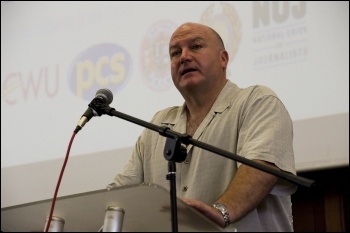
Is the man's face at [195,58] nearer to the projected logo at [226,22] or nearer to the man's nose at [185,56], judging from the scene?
the man's nose at [185,56]

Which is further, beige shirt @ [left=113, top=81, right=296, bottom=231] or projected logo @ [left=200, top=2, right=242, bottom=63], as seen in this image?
projected logo @ [left=200, top=2, right=242, bottom=63]

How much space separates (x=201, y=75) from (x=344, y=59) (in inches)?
49.1

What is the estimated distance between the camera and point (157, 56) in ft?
13.9

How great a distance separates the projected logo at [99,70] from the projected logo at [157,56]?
128mm

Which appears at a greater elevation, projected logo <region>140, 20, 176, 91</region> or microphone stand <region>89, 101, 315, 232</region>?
projected logo <region>140, 20, 176, 91</region>

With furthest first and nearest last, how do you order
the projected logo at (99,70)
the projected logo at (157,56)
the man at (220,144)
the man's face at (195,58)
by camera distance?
the projected logo at (99,70)
the projected logo at (157,56)
the man's face at (195,58)
the man at (220,144)

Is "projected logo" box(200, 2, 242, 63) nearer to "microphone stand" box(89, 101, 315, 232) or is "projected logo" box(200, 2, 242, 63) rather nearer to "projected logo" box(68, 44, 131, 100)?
"projected logo" box(68, 44, 131, 100)

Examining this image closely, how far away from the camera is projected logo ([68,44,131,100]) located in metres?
4.33

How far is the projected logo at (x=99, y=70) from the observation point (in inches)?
171

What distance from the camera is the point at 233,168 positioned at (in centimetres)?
229

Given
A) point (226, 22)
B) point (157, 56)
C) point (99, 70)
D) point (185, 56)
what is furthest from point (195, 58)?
point (99, 70)

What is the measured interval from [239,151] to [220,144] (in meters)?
0.10

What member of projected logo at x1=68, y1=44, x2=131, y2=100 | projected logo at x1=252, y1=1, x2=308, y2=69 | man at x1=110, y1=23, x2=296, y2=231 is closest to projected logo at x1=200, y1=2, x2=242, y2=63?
projected logo at x1=252, y1=1, x2=308, y2=69

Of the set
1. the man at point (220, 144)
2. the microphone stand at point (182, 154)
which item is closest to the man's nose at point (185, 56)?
the man at point (220, 144)
